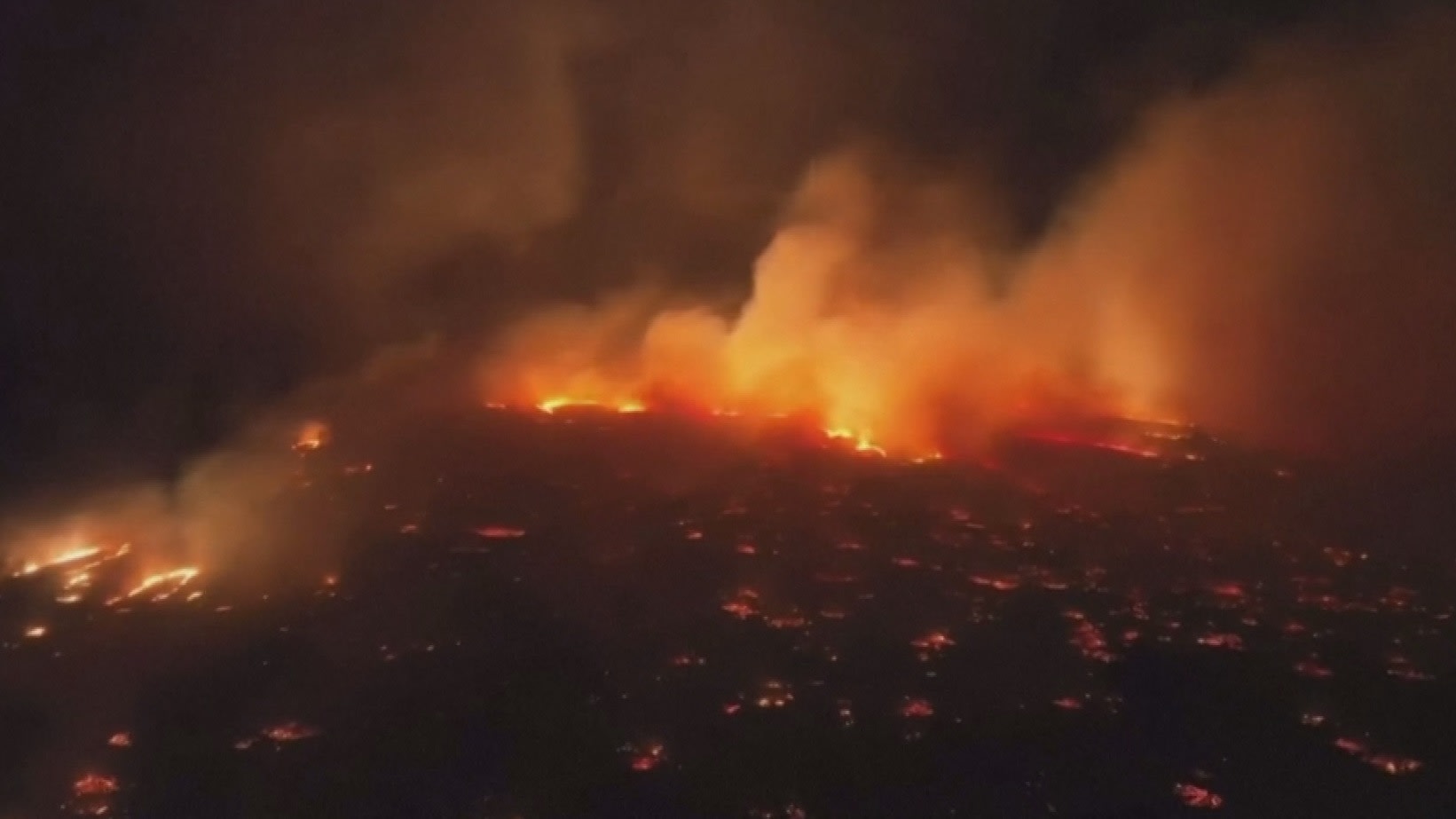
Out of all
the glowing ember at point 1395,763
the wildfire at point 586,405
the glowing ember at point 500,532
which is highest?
the wildfire at point 586,405

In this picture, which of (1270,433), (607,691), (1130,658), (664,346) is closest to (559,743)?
(607,691)

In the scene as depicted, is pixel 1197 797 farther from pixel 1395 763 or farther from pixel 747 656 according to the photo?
pixel 747 656

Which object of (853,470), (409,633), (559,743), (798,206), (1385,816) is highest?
(798,206)

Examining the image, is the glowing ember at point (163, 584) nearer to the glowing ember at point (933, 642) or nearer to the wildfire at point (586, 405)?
the wildfire at point (586, 405)

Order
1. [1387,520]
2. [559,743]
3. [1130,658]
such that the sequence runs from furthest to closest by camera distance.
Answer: [1387,520] < [1130,658] < [559,743]

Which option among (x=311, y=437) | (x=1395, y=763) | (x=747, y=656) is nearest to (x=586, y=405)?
(x=311, y=437)

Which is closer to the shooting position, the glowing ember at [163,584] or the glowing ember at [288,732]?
the glowing ember at [288,732]

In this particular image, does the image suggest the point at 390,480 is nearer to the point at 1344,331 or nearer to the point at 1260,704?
the point at 1260,704

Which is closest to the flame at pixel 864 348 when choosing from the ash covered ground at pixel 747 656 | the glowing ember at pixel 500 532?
the ash covered ground at pixel 747 656

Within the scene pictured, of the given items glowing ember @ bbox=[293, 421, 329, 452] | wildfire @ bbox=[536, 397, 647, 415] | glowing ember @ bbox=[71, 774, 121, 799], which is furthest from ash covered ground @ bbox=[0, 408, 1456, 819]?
wildfire @ bbox=[536, 397, 647, 415]
